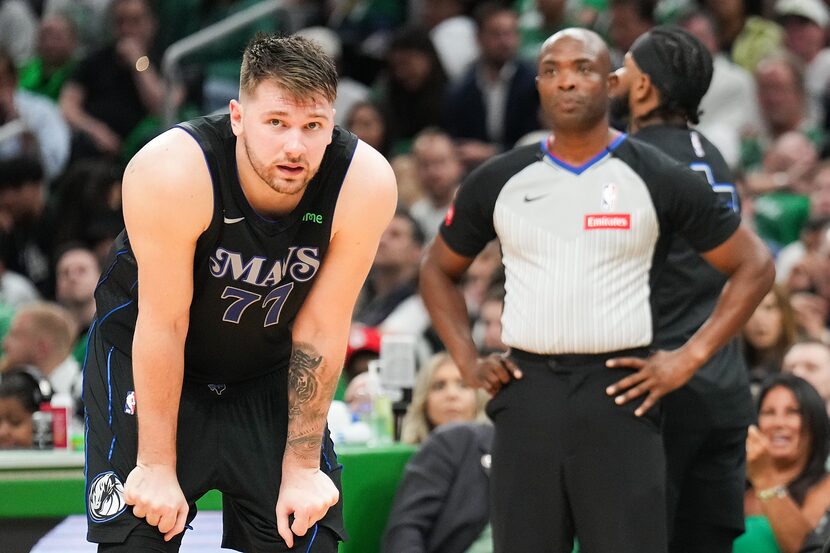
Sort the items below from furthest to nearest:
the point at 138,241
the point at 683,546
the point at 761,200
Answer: the point at 761,200 → the point at 683,546 → the point at 138,241

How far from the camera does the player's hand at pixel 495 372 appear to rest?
13.7ft

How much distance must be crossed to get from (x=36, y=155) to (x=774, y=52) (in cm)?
507

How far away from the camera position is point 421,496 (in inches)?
207

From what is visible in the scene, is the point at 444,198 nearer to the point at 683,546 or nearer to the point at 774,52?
the point at 774,52

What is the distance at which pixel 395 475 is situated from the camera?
5422 millimetres

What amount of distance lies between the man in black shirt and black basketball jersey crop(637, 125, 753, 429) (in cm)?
123

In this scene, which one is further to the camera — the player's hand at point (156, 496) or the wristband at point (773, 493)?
the wristband at point (773, 493)

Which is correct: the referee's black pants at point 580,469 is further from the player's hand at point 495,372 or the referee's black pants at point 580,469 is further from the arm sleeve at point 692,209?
the arm sleeve at point 692,209

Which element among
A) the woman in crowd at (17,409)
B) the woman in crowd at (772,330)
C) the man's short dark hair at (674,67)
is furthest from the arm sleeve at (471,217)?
the woman in crowd at (772,330)

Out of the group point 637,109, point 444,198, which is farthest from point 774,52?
point 637,109

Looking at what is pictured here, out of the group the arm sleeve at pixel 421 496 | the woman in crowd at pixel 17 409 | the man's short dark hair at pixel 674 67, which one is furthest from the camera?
the woman in crowd at pixel 17 409

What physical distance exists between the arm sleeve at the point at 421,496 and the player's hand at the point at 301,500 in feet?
5.36

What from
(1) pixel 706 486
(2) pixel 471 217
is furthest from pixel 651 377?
(2) pixel 471 217

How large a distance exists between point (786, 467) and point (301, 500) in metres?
2.67
